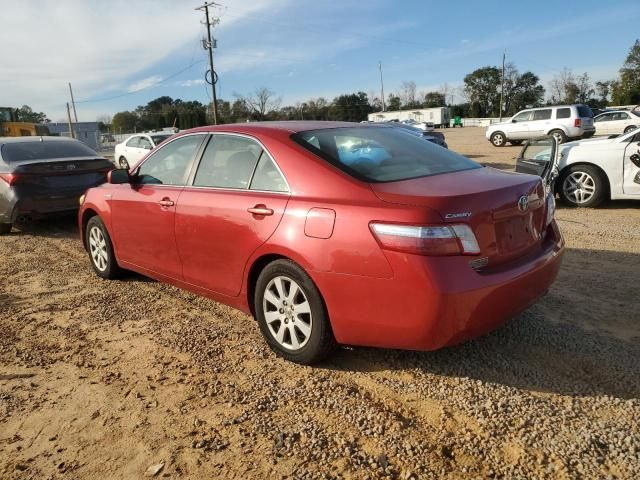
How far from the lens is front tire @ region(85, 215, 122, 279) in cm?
509

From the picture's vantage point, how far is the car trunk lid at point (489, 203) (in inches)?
105

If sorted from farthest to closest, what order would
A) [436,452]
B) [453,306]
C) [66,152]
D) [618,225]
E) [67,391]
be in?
[66,152], [618,225], [67,391], [453,306], [436,452]

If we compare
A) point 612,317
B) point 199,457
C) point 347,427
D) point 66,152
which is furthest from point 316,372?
point 66,152

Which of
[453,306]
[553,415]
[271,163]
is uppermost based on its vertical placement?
[271,163]

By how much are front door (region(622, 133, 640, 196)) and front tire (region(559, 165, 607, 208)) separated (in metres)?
0.33

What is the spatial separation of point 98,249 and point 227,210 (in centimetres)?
248

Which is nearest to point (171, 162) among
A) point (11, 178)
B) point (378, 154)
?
point (378, 154)

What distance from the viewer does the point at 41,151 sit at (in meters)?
8.08

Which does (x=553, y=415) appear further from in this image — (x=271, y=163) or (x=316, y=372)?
(x=271, y=163)

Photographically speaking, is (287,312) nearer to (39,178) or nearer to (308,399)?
(308,399)

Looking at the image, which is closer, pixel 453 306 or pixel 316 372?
pixel 453 306

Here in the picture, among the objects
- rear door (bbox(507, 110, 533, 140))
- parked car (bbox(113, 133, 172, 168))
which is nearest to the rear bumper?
parked car (bbox(113, 133, 172, 168))

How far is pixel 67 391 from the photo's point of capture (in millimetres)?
3092

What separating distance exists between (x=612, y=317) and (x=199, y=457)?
3137mm
